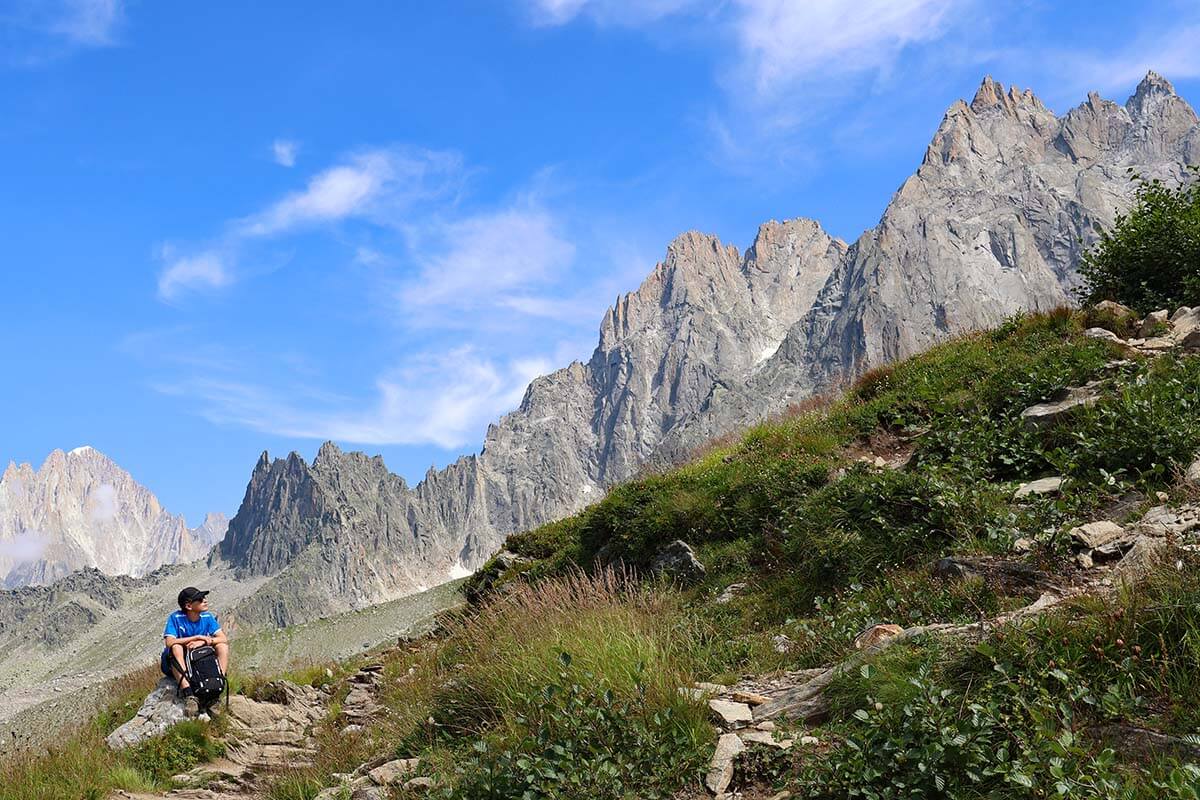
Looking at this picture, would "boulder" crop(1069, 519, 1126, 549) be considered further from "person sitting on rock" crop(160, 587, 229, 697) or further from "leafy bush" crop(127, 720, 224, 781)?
"person sitting on rock" crop(160, 587, 229, 697)

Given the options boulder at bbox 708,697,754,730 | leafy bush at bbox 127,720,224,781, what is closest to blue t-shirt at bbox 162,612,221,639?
leafy bush at bbox 127,720,224,781

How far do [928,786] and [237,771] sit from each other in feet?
32.7

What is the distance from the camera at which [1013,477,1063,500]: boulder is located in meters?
9.25

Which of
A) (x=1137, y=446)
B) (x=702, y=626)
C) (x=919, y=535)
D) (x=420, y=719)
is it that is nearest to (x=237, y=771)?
(x=420, y=719)

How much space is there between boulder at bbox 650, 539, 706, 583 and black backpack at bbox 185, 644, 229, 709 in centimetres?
699

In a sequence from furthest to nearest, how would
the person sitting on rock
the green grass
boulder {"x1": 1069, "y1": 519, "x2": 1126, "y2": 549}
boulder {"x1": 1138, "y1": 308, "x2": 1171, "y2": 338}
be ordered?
boulder {"x1": 1138, "y1": 308, "x2": 1171, "y2": 338}, the person sitting on rock, the green grass, boulder {"x1": 1069, "y1": 519, "x2": 1126, "y2": 549}

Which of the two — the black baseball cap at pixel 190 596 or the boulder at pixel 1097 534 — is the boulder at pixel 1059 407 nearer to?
the boulder at pixel 1097 534

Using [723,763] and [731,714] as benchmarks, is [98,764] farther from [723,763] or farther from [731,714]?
[723,763]

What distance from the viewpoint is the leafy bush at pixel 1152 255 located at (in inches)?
600

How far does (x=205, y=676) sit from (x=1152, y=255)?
60.2 feet

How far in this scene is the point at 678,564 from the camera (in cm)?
1248

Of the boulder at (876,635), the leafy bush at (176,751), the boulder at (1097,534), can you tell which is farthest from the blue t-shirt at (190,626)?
the boulder at (1097,534)

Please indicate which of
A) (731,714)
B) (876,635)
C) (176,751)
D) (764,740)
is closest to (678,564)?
(876,635)

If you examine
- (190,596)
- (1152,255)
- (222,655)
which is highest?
(1152,255)
